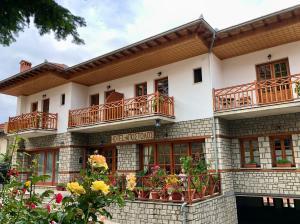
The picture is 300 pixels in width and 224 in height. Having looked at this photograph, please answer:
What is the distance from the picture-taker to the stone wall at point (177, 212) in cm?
777

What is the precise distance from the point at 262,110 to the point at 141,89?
576 cm

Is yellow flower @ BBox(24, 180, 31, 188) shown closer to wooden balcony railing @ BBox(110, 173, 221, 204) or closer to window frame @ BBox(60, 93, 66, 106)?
wooden balcony railing @ BBox(110, 173, 221, 204)

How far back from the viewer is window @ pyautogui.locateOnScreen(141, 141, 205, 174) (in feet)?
35.6

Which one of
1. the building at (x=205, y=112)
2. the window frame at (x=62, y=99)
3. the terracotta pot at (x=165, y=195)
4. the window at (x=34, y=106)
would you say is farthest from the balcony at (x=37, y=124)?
the terracotta pot at (x=165, y=195)

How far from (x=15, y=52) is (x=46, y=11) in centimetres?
64

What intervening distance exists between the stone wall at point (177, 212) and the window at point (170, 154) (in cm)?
205

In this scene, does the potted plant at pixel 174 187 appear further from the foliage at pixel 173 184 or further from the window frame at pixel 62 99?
the window frame at pixel 62 99

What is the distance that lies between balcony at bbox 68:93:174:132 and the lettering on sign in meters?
0.43

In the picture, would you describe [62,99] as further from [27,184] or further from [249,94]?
[27,184]

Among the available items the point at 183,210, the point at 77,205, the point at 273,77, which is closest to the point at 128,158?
the point at 183,210

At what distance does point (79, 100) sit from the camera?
1486 centimetres

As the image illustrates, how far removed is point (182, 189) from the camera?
823 centimetres

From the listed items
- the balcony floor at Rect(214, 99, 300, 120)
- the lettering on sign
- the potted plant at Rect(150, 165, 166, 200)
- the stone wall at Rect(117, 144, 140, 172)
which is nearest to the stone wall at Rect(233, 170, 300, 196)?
the balcony floor at Rect(214, 99, 300, 120)

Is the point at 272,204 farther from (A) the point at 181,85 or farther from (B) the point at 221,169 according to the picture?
(A) the point at 181,85
